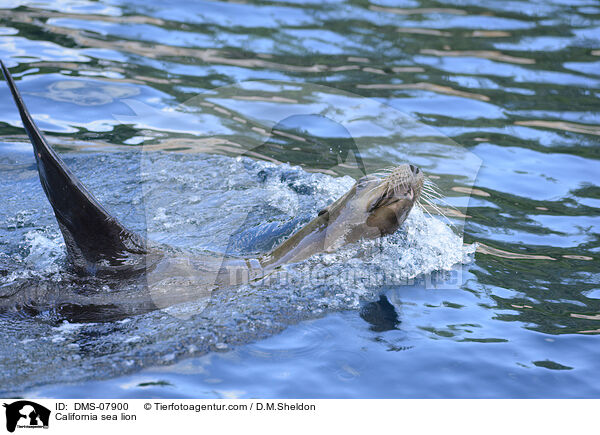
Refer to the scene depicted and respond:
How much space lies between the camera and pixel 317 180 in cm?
679

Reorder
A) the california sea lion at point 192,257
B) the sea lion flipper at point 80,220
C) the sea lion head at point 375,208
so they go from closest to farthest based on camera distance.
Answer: the sea lion flipper at point 80,220, the california sea lion at point 192,257, the sea lion head at point 375,208

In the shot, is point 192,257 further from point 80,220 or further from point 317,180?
point 317,180

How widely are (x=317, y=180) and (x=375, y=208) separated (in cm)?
183

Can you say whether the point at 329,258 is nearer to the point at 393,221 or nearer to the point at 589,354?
the point at 393,221

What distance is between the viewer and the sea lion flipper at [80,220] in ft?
13.3

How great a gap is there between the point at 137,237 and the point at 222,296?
24.7 inches
